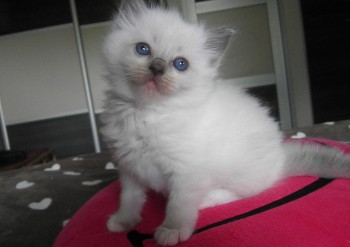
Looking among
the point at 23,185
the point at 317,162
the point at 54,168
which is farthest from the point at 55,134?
the point at 317,162

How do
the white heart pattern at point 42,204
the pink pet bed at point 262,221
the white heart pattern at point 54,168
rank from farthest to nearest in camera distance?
the white heart pattern at point 54,168
the white heart pattern at point 42,204
the pink pet bed at point 262,221

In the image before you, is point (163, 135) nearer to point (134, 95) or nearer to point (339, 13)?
point (134, 95)

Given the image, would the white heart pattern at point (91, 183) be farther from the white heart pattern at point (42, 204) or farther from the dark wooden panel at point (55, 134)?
the dark wooden panel at point (55, 134)

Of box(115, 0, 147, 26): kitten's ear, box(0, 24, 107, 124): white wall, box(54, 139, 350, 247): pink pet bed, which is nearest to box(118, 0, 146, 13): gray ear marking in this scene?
box(115, 0, 147, 26): kitten's ear

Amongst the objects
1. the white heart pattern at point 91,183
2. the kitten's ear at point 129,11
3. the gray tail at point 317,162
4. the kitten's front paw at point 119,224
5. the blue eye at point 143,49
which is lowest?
the white heart pattern at point 91,183

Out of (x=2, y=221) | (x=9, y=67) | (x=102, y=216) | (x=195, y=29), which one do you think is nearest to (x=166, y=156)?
(x=102, y=216)

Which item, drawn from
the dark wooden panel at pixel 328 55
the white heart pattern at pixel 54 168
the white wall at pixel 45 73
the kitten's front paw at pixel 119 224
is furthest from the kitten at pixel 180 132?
the dark wooden panel at pixel 328 55

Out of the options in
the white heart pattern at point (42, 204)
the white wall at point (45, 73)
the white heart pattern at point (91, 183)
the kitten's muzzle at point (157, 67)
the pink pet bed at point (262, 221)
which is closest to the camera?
the pink pet bed at point (262, 221)
